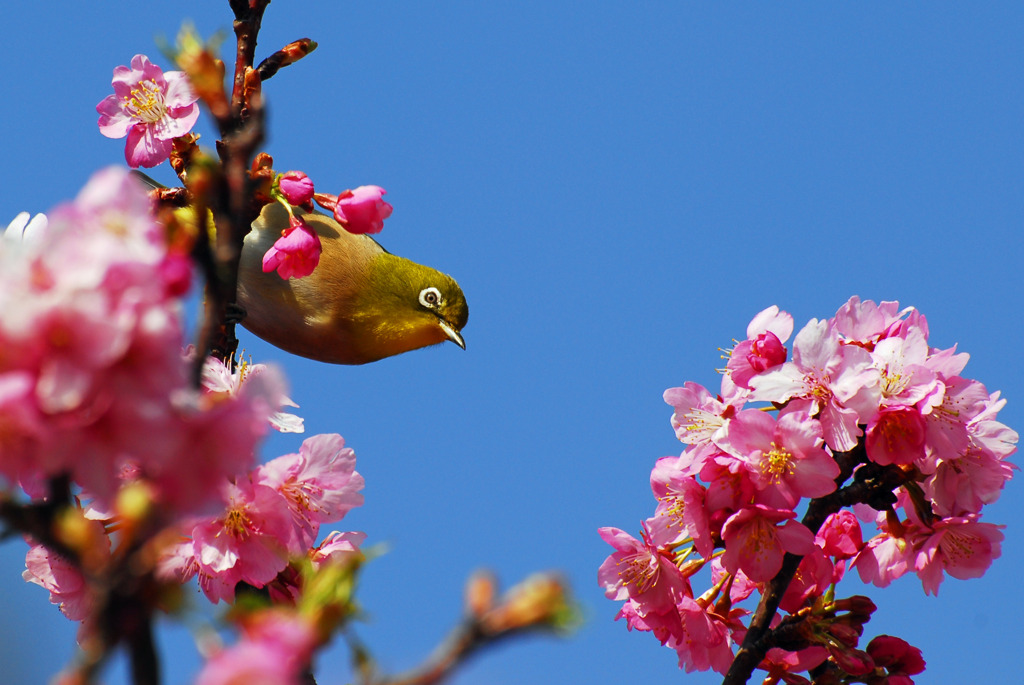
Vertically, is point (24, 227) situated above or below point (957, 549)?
below

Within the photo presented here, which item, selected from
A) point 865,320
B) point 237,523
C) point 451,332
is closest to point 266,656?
point 237,523

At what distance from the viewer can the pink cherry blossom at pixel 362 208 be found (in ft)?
10.4

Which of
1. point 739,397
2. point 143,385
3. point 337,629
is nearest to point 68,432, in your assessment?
point 143,385

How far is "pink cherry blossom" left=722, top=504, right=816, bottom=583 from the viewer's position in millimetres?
2541

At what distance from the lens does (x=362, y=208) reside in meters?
3.16

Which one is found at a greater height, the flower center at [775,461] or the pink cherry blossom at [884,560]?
the pink cherry blossom at [884,560]

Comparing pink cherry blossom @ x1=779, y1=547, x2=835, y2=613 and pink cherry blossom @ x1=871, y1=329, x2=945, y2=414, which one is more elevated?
pink cherry blossom @ x1=871, y1=329, x2=945, y2=414

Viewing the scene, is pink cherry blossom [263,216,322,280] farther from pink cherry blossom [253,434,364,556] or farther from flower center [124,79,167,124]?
pink cherry blossom [253,434,364,556]

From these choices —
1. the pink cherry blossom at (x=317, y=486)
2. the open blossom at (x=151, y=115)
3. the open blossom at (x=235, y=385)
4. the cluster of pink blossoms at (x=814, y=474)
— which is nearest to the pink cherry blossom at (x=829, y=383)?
the cluster of pink blossoms at (x=814, y=474)

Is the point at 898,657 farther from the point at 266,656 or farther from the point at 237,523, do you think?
the point at 266,656

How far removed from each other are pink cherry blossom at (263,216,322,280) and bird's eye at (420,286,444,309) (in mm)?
2996

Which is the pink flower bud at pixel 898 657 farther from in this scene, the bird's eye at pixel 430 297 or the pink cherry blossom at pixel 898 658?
the bird's eye at pixel 430 297

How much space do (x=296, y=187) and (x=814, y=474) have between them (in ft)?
5.74

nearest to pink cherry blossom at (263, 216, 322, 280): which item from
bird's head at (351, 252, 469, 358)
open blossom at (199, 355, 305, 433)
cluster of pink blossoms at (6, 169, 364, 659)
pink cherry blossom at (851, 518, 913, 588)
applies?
open blossom at (199, 355, 305, 433)
